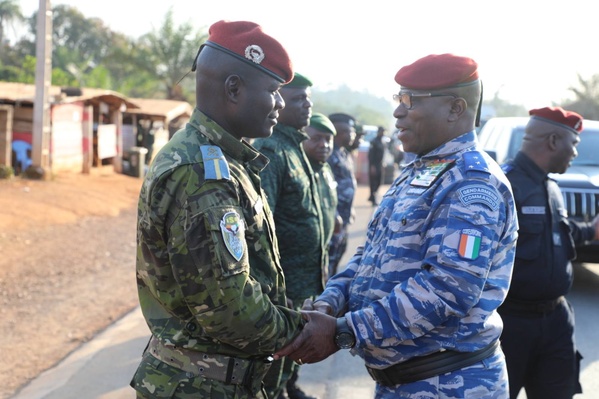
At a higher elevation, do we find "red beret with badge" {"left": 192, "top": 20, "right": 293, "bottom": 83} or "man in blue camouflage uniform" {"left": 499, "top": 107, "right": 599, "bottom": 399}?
"red beret with badge" {"left": 192, "top": 20, "right": 293, "bottom": 83}

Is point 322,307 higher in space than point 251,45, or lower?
lower

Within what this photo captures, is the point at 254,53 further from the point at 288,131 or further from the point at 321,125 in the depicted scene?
the point at 321,125

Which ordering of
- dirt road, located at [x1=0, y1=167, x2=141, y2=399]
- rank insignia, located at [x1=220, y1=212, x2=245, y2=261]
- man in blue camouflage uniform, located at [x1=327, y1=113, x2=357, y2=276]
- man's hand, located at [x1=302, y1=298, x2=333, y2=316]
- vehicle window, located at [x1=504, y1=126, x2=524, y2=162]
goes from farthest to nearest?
vehicle window, located at [x1=504, y1=126, x2=524, y2=162] < man in blue camouflage uniform, located at [x1=327, y1=113, x2=357, y2=276] < dirt road, located at [x1=0, y1=167, x2=141, y2=399] < man's hand, located at [x1=302, y1=298, x2=333, y2=316] < rank insignia, located at [x1=220, y1=212, x2=245, y2=261]

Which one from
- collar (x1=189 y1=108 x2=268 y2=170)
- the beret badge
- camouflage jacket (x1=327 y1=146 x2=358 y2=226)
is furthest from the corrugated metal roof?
the beret badge

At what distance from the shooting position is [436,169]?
2.36 metres

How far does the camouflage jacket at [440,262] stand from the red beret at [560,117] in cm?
155

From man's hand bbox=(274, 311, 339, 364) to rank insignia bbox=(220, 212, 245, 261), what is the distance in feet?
1.54

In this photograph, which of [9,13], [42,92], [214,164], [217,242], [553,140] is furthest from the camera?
[9,13]

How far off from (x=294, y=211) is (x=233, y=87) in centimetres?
182

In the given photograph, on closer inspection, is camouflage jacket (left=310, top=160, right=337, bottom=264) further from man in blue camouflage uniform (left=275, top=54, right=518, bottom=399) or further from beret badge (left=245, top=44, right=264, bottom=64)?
beret badge (left=245, top=44, right=264, bottom=64)

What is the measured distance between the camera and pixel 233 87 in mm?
2246

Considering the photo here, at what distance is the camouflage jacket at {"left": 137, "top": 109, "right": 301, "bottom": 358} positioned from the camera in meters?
2.00

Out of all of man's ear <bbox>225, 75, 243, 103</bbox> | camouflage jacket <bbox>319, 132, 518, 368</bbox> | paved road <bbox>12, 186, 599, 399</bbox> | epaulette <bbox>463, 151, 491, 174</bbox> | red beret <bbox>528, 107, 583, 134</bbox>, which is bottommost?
paved road <bbox>12, 186, 599, 399</bbox>

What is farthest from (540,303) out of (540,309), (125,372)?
(125,372)
